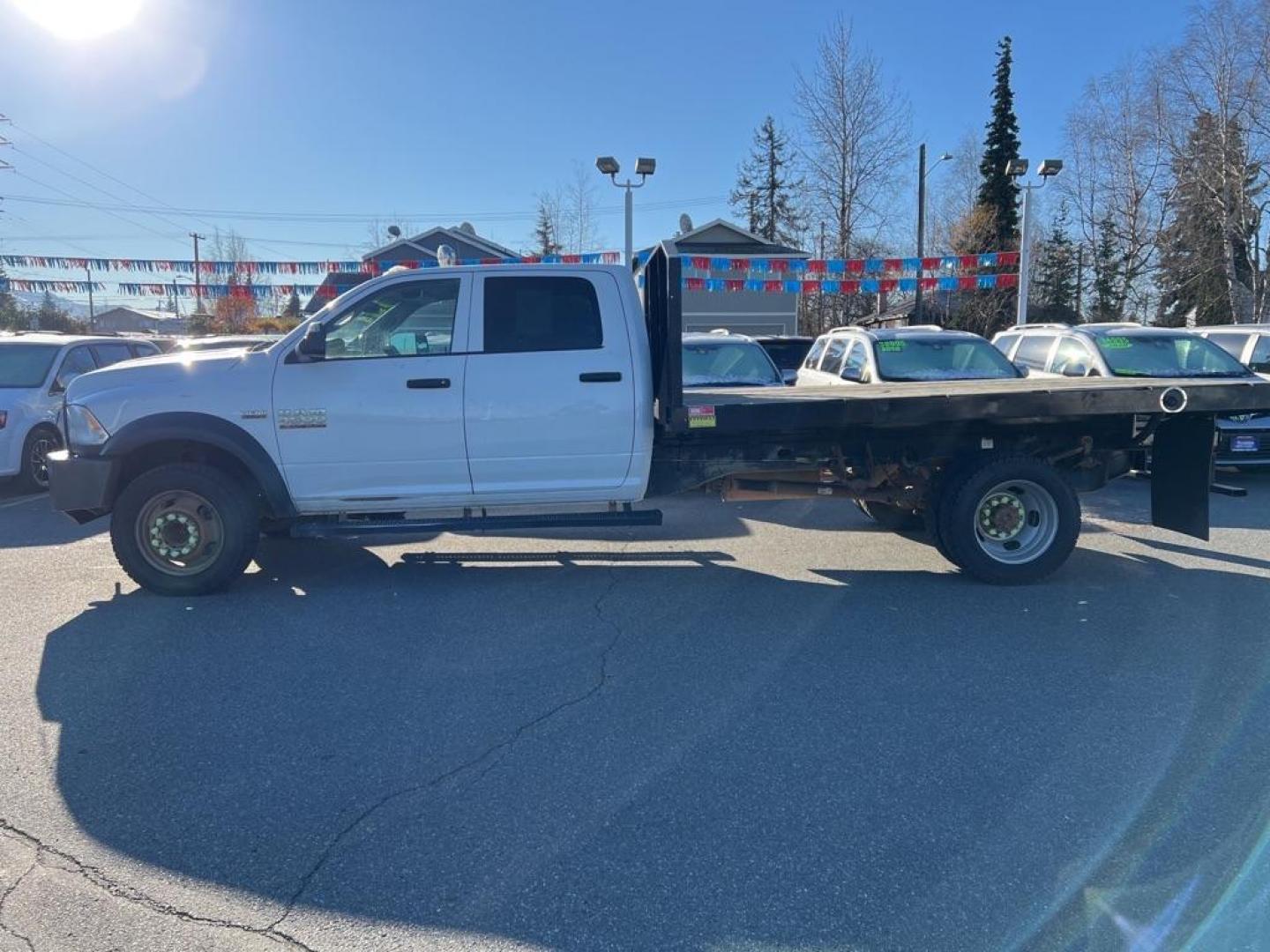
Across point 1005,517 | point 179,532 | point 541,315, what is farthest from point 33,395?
point 1005,517

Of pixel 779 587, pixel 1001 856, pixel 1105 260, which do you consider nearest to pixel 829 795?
pixel 1001 856

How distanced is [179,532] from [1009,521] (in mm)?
5979

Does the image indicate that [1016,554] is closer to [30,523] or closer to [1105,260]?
[30,523]

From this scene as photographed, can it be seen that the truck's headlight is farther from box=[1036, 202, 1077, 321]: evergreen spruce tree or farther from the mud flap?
box=[1036, 202, 1077, 321]: evergreen spruce tree

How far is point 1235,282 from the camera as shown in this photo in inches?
1100

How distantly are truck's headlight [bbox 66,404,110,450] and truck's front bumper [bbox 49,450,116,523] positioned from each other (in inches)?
4.3

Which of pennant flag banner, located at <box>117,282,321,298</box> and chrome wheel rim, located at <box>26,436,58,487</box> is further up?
pennant flag banner, located at <box>117,282,321,298</box>

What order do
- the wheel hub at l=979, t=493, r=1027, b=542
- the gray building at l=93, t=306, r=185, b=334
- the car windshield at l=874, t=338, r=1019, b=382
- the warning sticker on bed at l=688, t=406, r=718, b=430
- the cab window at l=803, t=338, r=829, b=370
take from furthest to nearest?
the gray building at l=93, t=306, r=185, b=334 < the cab window at l=803, t=338, r=829, b=370 < the car windshield at l=874, t=338, r=1019, b=382 < the wheel hub at l=979, t=493, r=1027, b=542 < the warning sticker on bed at l=688, t=406, r=718, b=430

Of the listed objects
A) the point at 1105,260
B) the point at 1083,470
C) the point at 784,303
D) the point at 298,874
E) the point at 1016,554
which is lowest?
the point at 298,874

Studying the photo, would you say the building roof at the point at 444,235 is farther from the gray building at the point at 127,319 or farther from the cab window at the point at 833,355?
the gray building at the point at 127,319

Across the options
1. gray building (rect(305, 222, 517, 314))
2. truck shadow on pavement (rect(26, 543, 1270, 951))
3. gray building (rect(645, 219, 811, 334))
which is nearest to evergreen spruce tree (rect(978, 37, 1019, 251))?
gray building (rect(645, 219, 811, 334))

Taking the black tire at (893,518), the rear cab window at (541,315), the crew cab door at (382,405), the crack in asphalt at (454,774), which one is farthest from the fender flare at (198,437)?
the black tire at (893,518)

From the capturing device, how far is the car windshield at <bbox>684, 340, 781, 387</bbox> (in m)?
10.1

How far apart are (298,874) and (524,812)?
0.82 metres
